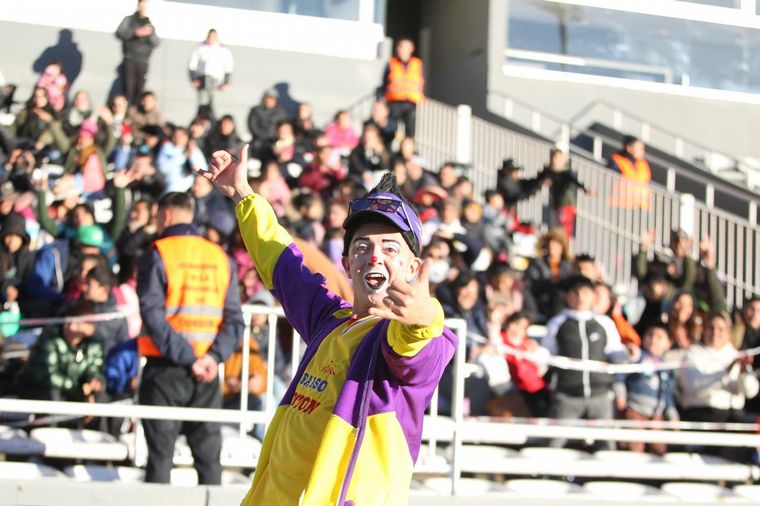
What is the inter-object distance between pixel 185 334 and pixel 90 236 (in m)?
3.34

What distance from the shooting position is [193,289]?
22.4 feet

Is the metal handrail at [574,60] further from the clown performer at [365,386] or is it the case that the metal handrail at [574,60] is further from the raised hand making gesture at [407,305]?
the raised hand making gesture at [407,305]

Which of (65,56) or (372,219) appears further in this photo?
(65,56)

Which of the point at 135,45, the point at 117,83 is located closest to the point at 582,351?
the point at 135,45

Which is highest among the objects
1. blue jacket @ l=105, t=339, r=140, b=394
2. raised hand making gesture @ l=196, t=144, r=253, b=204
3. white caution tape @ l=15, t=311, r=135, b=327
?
raised hand making gesture @ l=196, t=144, r=253, b=204

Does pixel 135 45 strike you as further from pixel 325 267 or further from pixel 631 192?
pixel 325 267

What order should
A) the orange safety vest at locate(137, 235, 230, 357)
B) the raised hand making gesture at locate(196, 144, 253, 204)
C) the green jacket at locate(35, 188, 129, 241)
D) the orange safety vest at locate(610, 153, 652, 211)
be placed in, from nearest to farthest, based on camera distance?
1. the raised hand making gesture at locate(196, 144, 253, 204)
2. the orange safety vest at locate(137, 235, 230, 357)
3. the green jacket at locate(35, 188, 129, 241)
4. the orange safety vest at locate(610, 153, 652, 211)

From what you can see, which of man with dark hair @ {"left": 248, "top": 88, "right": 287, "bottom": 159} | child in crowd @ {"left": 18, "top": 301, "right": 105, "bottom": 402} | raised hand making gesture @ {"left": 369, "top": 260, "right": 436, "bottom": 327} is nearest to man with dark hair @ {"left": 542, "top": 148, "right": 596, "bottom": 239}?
man with dark hair @ {"left": 248, "top": 88, "right": 287, "bottom": 159}

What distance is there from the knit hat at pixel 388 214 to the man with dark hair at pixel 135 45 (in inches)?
476

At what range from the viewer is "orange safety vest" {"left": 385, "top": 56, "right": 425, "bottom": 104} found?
51.1ft

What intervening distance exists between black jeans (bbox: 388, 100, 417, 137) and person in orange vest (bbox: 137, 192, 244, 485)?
887 cm

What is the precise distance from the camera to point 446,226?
11.6 metres

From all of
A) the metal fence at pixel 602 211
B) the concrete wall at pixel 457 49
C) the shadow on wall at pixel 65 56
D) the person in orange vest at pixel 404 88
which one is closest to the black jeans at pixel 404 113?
the person in orange vest at pixel 404 88

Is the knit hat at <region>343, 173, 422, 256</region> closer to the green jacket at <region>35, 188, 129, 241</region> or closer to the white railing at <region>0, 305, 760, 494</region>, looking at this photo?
the white railing at <region>0, 305, 760, 494</region>
